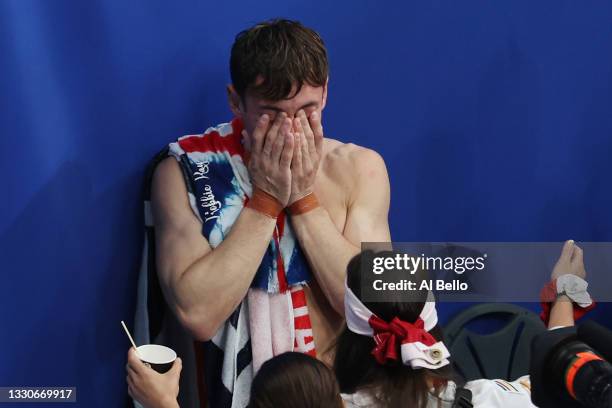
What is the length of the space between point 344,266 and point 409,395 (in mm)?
520

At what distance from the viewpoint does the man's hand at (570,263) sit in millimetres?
2754

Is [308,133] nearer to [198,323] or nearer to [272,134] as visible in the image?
[272,134]

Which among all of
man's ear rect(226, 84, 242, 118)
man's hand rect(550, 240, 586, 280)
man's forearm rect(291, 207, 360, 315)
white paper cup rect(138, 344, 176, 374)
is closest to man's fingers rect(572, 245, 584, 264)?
man's hand rect(550, 240, 586, 280)

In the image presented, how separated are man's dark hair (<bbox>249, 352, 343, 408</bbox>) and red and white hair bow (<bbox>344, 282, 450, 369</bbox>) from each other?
7.2 inches

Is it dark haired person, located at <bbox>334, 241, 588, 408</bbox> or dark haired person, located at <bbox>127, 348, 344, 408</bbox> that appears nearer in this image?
dark haired person, located at <bbox>127, 348, 344, 408</bbox>

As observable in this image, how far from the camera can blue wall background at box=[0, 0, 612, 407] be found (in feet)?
7.35

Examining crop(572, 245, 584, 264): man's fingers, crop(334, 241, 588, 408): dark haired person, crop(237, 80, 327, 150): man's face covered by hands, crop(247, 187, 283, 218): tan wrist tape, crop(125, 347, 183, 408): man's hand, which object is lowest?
crop(572, 245, 584, 264): man's fingers

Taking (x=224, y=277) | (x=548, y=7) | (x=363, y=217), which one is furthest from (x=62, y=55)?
(x=548, y=7)

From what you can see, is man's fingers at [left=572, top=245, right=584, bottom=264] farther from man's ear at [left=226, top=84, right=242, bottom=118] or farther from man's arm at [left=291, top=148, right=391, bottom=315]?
man's ear at [left=226, top=84, right=242, bottom=118]

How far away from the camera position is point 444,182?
114 inches

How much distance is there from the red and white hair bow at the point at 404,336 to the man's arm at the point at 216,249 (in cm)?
41

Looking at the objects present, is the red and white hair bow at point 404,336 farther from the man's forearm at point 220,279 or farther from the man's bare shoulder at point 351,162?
the man's bare shoulder at point 351,162

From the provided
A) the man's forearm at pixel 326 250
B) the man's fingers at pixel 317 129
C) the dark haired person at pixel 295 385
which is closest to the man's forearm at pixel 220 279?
the man's forearm at pixel 326 250

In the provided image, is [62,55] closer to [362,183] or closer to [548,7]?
[362,183]
